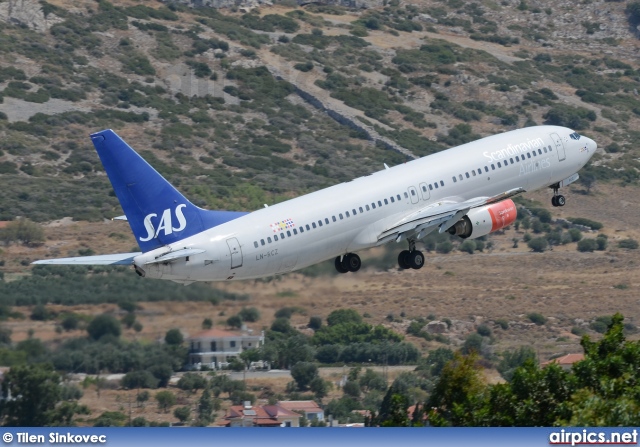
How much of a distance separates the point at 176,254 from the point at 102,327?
7857mm

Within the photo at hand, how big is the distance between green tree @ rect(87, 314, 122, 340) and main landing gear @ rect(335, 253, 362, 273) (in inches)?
482

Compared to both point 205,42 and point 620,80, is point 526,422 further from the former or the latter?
point 620,80

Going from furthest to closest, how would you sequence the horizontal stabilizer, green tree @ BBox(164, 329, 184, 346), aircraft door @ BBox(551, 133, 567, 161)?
aircraft door @ BBox(551, 133, 567, 161), green tree @ BBox(164, 329, 184, 346), the horizontal stabilizer

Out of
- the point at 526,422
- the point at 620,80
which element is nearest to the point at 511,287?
the point at 526,422

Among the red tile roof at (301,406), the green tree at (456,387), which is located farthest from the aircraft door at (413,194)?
the green tree at (456,387)

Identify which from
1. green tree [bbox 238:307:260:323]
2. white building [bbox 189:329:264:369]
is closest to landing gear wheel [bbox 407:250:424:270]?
green tree [bbox 238:307:260:323]

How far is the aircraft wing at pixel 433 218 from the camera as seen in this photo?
74.7 meters

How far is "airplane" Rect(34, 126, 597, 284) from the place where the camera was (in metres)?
66.6

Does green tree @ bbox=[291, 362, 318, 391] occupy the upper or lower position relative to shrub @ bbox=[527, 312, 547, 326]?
lower

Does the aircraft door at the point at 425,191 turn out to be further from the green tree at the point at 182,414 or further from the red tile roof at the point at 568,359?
the red tile roof at the point at 568,359

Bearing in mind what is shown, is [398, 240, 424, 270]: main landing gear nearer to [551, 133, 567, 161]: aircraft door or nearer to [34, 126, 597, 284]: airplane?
[34, 126, 597, 284]: airplane

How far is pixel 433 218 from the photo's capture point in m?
74.9

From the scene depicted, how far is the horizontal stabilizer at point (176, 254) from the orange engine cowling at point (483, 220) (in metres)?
15.9

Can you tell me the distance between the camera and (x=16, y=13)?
538 feet
